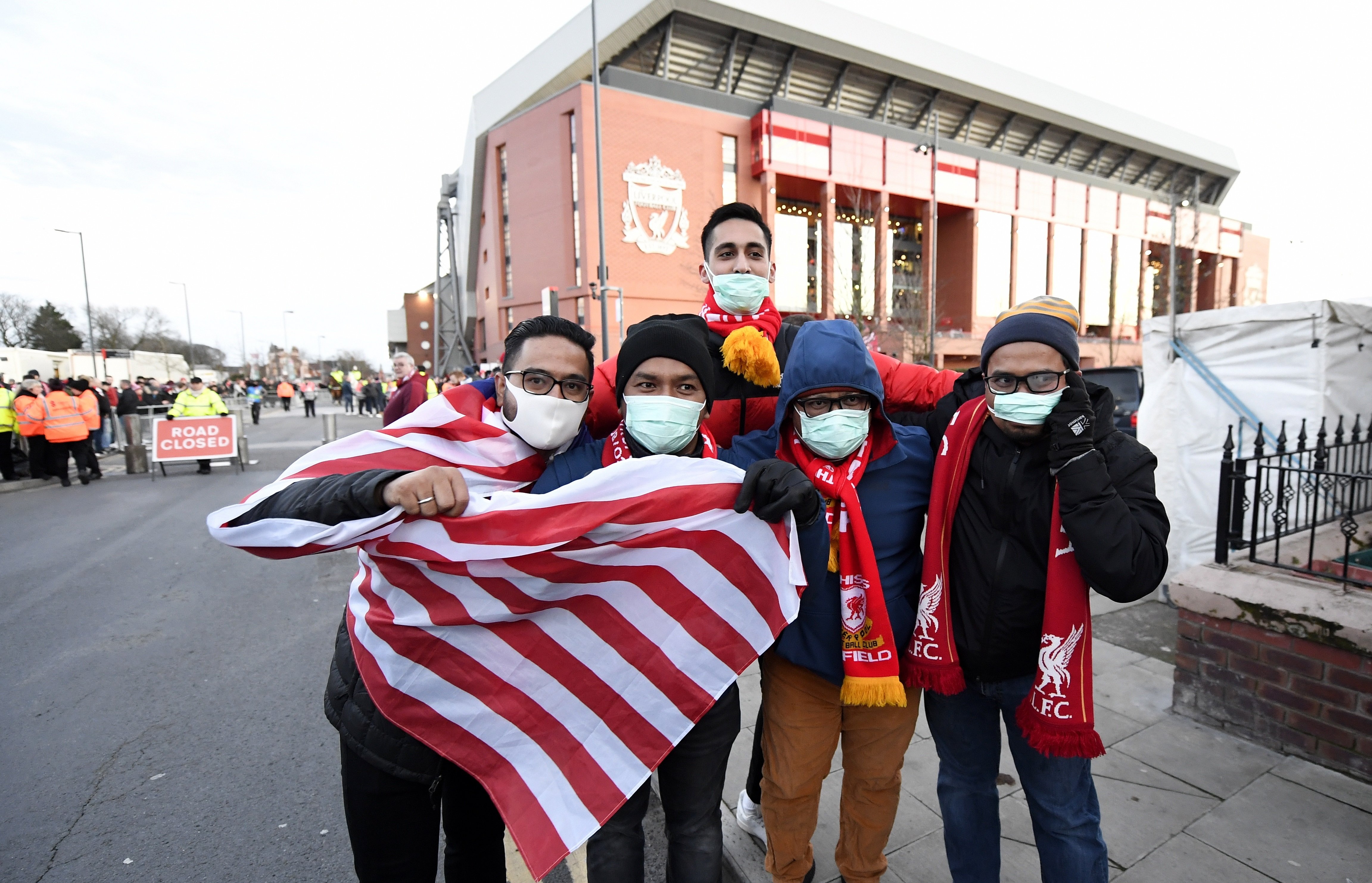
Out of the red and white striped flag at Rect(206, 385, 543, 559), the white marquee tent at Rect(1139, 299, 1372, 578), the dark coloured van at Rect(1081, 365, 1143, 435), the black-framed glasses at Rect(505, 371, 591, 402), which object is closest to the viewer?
the red and white striped flag at Rect(206, 385, 543, 559)

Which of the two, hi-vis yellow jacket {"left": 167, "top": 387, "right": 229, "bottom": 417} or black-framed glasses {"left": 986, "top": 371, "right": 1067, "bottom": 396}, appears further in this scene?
hi-vis yellow jacket {"left": 167, "top": 387, "right": 229, "bottom": 417}

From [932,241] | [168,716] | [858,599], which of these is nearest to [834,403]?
[858,599]

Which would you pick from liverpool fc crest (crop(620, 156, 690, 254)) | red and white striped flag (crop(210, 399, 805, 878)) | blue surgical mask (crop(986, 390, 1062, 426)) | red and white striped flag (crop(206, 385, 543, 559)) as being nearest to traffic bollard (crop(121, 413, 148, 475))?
red and white striped flag (crop(206, 385, 543, 559))

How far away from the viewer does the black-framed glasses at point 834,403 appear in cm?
202

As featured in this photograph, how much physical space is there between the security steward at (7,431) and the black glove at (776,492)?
53.6 feet

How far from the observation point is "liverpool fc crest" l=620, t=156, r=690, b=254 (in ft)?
91.0

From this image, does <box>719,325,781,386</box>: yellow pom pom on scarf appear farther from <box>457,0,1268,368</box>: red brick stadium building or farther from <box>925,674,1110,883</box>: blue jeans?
<box>457,0,1268,368</box>: red brick stadium building

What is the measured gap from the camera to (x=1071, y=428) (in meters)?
1.73

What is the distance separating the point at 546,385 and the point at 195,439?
1433cm

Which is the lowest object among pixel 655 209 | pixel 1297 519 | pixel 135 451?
pixel 135 451

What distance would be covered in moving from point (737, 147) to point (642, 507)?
31.7 meters

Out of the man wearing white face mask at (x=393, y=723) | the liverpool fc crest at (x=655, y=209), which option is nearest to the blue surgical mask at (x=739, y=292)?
the man wearing white face mask at (x=393, y=723)

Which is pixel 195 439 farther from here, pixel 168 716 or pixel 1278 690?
pixel 1278 690

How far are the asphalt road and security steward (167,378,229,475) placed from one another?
19.7 ft
